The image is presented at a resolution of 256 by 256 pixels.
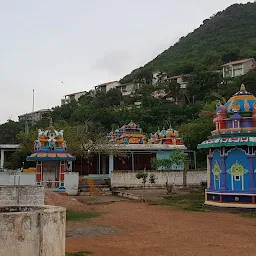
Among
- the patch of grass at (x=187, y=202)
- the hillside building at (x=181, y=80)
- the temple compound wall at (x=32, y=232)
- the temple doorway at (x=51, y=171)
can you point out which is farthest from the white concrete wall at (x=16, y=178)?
the hillside building at (x=181, y=80)

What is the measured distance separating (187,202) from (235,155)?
4.45 m

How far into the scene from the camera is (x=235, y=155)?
19766mm

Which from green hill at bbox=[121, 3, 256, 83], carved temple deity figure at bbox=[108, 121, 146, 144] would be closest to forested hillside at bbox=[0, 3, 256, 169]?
green hill at bbox=[121, 3, 256, 83]

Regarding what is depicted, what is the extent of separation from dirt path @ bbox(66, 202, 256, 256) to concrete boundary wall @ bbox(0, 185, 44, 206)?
66.5 inches

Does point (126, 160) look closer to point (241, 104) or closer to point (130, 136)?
point (130, 136)

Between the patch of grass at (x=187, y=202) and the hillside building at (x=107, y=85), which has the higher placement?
the hillside building at (x=107, y=85)

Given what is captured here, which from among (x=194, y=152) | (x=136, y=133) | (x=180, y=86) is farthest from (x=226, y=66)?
(x=194, y=152)

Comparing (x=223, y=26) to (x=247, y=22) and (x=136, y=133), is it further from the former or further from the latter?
(x=136, y=133)

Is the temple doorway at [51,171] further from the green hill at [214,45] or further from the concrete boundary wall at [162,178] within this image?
the green hill at [214,45]

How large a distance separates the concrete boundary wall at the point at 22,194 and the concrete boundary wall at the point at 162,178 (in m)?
17.3

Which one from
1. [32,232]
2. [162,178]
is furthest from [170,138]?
[32,232]

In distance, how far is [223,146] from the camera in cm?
1967

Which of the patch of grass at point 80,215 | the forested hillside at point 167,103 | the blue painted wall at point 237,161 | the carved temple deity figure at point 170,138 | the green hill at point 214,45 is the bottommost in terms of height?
the patch of grass at point 80,215

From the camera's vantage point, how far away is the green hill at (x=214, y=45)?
91.0 meters
